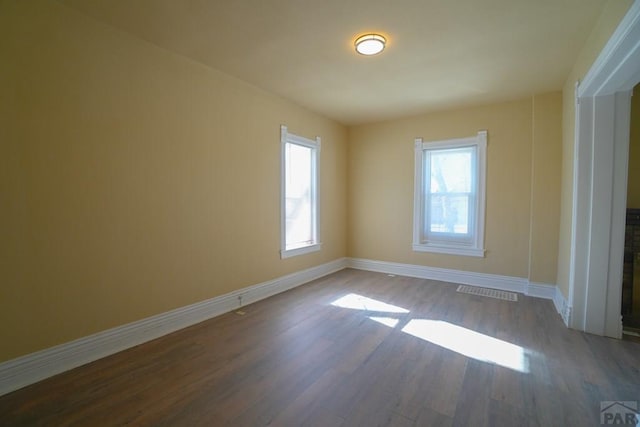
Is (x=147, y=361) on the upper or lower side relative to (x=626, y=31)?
lower

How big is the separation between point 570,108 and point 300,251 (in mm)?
3742

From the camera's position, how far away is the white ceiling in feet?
7.11

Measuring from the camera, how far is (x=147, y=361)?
2.33m

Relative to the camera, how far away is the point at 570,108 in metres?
3.23

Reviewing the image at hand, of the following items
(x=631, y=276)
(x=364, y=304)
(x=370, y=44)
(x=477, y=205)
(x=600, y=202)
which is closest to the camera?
(x=370, y=44)

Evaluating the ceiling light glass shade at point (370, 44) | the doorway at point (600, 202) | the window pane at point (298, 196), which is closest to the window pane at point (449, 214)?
the doorway at point (600, 202)

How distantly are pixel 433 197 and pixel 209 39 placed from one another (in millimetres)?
→ 3842

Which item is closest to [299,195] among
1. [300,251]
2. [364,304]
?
[300,251]

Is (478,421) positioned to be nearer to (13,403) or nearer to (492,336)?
(492,336)

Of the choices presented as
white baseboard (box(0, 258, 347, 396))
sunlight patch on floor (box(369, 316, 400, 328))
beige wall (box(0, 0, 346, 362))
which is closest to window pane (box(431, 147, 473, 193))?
sunlight patch on floor (box(369, 316, 400, 328))

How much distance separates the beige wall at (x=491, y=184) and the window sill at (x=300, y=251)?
3.43 feet

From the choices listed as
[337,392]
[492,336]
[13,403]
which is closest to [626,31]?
[492,336]

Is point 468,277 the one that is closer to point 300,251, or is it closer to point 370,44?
point 300,251

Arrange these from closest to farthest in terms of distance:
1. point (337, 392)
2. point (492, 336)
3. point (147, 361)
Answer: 1. point (337, 392)
2. point (147, 361)
3. point (492, 336)
